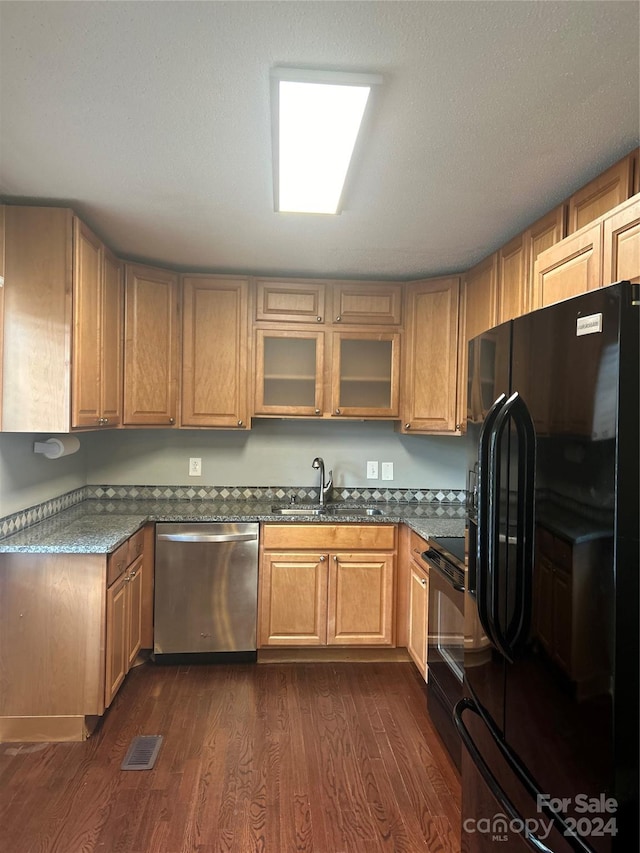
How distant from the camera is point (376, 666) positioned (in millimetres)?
2982

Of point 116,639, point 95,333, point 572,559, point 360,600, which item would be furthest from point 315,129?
point 360,600

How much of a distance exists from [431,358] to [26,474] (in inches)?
93.2

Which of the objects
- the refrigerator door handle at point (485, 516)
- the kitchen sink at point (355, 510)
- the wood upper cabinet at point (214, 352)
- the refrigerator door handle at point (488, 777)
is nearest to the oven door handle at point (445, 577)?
the refrigerator door handle at point (488, 777)

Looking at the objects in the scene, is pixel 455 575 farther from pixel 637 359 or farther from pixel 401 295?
pixel 401 295

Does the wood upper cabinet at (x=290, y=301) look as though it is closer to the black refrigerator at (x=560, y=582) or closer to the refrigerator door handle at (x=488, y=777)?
the black refrigerator at (x=560, y=582)

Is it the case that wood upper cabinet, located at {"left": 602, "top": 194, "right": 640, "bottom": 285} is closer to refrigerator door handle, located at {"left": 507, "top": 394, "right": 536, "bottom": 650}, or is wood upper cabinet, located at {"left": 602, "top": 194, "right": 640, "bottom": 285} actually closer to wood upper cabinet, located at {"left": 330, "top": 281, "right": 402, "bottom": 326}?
refrigerator door handle, located at {"left": 507, "top": 394, "right": 536, "bottom": 650}

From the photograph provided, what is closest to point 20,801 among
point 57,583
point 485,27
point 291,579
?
point 57,583

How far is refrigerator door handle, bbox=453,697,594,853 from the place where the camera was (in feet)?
3.34

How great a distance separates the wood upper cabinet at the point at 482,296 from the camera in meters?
2.62

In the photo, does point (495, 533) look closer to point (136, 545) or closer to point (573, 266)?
point (573, 266)

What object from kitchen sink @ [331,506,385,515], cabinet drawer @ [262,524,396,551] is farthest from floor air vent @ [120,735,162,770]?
kitchen sink @ [331,506,385,515]

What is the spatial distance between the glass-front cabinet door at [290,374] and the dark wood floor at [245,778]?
1.62m

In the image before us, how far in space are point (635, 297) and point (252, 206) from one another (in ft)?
5.48

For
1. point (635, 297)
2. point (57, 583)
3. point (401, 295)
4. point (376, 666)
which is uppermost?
point (401, 295)
